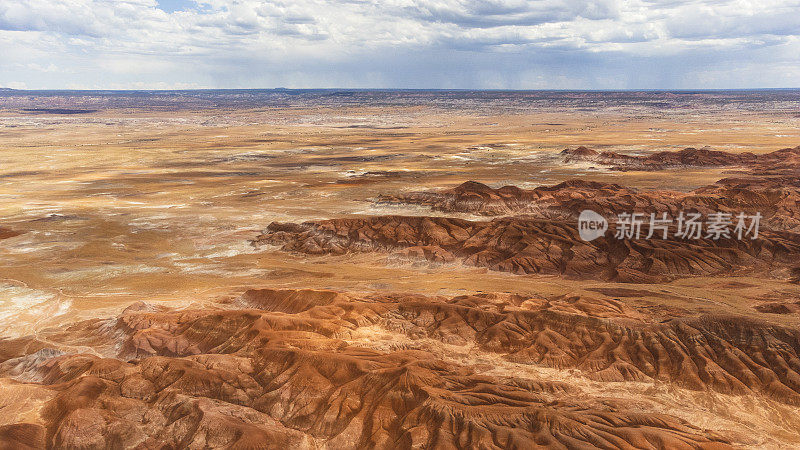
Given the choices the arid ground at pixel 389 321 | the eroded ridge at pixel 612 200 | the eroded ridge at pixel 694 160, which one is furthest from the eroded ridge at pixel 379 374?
the eroded ridge at pixel 694 160

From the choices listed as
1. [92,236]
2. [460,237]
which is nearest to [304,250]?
[460,237]

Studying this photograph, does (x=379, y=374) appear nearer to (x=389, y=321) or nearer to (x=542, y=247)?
(x=389, y=321)

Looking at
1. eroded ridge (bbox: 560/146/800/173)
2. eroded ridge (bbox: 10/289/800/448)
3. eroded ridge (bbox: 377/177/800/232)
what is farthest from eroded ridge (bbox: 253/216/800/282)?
eroded ridge (bbox: 560/146/800/173)

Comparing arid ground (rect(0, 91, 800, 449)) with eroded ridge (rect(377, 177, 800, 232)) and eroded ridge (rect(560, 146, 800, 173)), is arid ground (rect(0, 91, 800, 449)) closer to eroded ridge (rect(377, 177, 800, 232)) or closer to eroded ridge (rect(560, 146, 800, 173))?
eroded ridge (rect(377, 177, 800, 232))

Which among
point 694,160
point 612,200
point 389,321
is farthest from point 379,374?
point 694,160

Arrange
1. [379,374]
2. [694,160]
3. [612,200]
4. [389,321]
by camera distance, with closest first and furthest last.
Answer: [379,374] < [389,321] < [612,200] < [694,160]

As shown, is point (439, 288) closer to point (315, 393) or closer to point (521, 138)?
point (315, 393)
